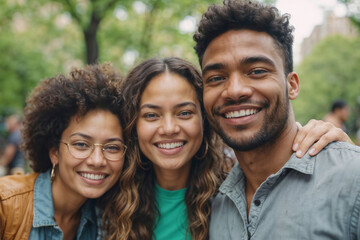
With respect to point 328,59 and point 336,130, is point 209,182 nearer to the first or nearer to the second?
point 336,130

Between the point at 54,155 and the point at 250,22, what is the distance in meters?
2.25

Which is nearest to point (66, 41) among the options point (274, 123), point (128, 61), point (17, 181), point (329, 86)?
point (128, 61)

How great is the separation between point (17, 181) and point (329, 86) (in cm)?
3418

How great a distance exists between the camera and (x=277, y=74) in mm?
2422

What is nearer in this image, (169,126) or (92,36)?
(169,126)

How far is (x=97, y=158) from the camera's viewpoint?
10.2 ft

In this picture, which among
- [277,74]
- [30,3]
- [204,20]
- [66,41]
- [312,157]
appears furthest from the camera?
[66,41]

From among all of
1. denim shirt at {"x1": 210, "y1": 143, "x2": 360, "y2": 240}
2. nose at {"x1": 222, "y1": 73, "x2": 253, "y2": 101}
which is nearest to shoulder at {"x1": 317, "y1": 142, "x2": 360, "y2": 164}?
denim shirt at {"x1": 210, "y1": 143, "x2": 360, "y2": 240}

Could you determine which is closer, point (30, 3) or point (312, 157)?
point (312, 157)

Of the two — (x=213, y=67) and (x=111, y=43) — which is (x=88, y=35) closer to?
(x=111, y=43)

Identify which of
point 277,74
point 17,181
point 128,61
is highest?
point 128,61

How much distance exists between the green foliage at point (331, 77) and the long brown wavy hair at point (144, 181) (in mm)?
30213

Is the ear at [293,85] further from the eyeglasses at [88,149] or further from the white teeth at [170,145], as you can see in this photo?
the eyeglasses at [88,149]

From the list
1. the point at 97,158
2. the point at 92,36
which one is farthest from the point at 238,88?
the point at 92,36
